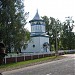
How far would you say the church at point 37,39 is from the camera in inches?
2650

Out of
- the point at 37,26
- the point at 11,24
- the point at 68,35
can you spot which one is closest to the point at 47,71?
the point at 11,24

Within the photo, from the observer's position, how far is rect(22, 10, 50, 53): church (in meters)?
67.3

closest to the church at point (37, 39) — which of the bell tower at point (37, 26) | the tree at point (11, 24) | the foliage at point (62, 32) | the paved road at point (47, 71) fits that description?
the bell tower at point (37, 26)

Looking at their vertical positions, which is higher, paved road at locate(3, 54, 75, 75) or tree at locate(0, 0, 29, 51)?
tree at locate(0, 0, 29, 51)

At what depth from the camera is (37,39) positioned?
68.0m

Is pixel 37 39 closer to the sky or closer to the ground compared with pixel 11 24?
closer to the ground

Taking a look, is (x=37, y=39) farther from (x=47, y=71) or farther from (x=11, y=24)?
(x=47, y=71)

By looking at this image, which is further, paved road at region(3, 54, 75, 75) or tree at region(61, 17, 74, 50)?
tree at region(61, 17, 74, 50)

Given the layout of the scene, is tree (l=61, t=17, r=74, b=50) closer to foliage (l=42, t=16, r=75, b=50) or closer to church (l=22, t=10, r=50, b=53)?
foliage (l=42, t=16, r=75, b=50)

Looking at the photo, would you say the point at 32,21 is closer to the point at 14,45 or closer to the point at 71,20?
the point at 71,20

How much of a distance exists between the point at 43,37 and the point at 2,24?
3661 centimetres

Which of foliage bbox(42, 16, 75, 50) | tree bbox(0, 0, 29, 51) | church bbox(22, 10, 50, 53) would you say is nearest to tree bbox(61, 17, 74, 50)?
foliage bbox(42, 16, 75, 50)

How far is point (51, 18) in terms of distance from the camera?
93250 mm

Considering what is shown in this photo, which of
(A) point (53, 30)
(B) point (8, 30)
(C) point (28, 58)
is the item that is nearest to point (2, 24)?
(B) point (8, 30)
